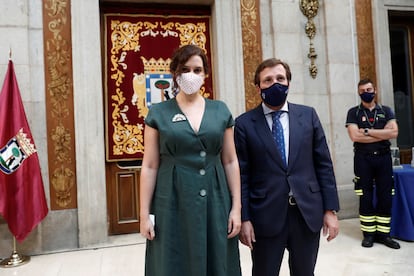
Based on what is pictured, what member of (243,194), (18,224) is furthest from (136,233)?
(243,194)

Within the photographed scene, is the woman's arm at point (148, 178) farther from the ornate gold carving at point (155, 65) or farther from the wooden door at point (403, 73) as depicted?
the wooden door at point (403, 73)

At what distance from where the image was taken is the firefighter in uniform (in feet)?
11.2

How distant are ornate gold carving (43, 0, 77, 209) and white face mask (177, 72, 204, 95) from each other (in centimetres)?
249

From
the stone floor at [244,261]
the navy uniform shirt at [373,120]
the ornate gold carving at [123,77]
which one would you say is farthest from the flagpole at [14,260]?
the navy uniform shirt at [373,120]

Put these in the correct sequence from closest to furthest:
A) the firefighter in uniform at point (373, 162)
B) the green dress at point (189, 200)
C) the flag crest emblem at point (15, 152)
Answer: the green dress at point (189, 200), the flag crest emblem at point (15, 152), the firefighter in uniform at point (373, 162)

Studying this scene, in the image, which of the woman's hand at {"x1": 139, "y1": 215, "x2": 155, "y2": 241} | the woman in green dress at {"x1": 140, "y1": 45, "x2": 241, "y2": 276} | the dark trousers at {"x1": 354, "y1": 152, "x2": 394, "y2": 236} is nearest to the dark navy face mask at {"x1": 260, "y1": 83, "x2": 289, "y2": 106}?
the woman in green dress at {"x1": 140, "y1": 45, "x2": 241, "y2": 276}

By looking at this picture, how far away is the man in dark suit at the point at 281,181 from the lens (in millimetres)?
1714

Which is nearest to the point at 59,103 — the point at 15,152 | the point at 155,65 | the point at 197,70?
the point at 15,152

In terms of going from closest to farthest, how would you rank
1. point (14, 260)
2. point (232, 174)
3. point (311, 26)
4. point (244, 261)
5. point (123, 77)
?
point (232, 174) → point (244, 261) → point (14, 260) → point (123, 77) → point (311, 26)

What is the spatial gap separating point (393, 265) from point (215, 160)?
2212mm

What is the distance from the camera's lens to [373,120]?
347 cm

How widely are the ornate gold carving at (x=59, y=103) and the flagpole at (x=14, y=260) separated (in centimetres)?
53

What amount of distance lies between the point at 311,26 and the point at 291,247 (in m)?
3.53

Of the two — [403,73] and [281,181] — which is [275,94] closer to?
[281,181]
